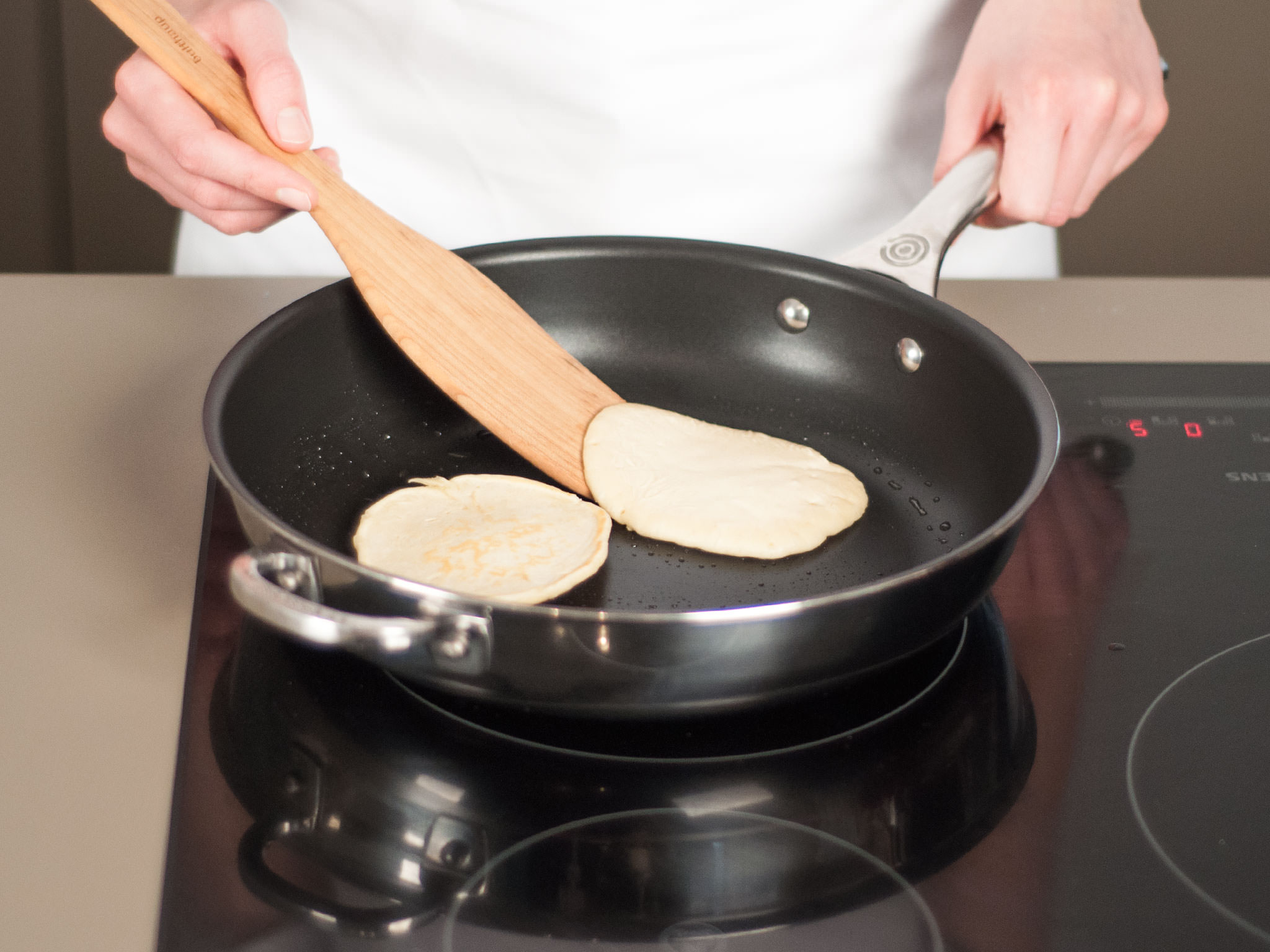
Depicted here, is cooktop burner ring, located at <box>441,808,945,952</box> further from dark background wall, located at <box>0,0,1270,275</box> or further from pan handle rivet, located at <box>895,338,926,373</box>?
dark background wall, located at <box>0,0,1270,275</box>

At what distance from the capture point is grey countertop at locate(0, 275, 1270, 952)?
48 centimetres

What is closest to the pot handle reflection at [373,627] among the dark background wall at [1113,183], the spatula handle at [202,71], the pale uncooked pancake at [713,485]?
the pale uncooked pancake at [713,485]

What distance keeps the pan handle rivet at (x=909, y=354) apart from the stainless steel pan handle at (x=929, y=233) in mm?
39

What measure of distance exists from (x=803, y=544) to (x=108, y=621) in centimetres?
41

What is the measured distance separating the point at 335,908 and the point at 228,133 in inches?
21.0

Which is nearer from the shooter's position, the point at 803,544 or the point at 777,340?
the point at 803,544

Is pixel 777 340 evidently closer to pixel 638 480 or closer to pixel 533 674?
pixel 638 480

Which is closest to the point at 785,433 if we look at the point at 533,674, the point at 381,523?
the point at 381,523

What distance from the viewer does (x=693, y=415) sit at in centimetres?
91

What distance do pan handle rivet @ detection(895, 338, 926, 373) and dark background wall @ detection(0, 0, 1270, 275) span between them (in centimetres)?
179

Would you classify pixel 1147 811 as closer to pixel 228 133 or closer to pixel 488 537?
pixel 488 537

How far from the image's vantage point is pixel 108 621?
615 millimetres

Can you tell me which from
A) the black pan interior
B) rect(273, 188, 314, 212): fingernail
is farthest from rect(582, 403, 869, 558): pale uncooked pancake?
rect(273, 188, 314, 212): fingernail

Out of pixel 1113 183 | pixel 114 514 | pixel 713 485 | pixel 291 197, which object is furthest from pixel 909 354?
pixel 1113 183
